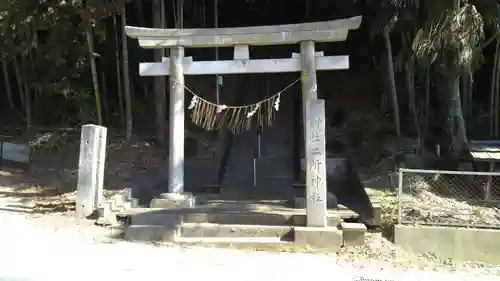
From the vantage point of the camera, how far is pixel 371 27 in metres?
10.9

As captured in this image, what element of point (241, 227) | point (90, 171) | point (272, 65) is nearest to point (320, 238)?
point (241, 227)

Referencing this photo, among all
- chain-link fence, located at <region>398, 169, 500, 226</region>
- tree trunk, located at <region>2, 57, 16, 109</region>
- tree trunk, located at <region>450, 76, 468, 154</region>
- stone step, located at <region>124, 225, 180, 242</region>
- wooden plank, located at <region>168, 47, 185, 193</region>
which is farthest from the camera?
tree trunk, located at <region>2, 57, 16, 109</region>

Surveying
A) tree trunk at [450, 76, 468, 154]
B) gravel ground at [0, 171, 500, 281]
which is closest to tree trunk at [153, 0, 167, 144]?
gravel ground at [0, 171, 500, 281]

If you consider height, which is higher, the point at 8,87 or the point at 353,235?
the point at 8,87

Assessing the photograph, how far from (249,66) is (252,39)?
0.42 m

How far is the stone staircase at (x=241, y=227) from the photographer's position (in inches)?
267

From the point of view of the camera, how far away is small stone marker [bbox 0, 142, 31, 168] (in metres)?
12.3

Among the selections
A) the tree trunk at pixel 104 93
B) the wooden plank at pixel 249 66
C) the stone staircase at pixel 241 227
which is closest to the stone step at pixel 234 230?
the stone staircase at pixel 241 227

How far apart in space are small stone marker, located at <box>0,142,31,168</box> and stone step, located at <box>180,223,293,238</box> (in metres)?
6.92

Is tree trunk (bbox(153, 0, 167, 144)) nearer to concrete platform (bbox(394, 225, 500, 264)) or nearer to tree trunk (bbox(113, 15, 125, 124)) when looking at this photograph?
tree trunk (bbox(113, 15, 125, 124))

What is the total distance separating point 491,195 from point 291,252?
434cm

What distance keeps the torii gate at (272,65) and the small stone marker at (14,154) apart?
5.97 m

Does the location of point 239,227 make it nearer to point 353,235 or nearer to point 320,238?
point 320,238

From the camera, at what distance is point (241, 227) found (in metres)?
7.09
